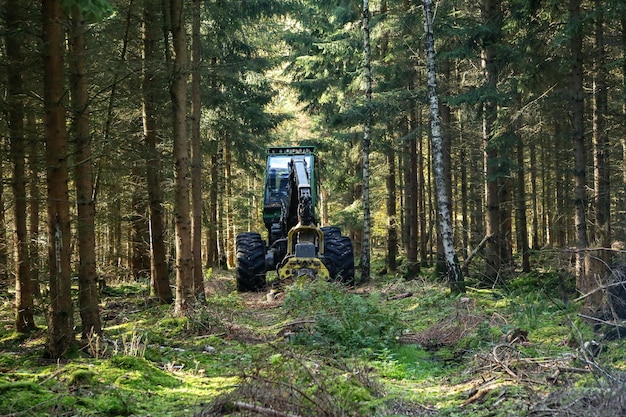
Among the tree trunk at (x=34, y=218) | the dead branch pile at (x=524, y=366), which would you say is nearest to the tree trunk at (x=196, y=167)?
the tree trunk at (x=34, y=218)

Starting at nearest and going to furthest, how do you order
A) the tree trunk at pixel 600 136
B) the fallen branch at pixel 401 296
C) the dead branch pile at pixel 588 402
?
the dead branch pile at pixel 588 402 → the tree trunk at pixel 600 136 → the fallen branch at pixel 401 296

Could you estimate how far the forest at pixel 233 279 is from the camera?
17.1 ft

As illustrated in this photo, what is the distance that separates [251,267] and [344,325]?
7113mm

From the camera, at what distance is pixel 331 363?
6430 mm

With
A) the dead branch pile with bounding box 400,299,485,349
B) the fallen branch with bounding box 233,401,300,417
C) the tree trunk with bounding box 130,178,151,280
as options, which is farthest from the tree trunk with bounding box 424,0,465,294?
the fallen branch with bounding box 233,401,300,417

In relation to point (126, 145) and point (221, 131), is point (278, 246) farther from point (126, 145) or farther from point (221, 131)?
point (221, 131)

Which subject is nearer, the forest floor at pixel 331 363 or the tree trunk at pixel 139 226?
the forest floor at pixel 331 363

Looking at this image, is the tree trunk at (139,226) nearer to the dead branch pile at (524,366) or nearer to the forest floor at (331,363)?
the forest floor at (331,363)

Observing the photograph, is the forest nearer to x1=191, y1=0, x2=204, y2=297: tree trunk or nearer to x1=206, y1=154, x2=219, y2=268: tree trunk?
x1=191, y1=0, x2=204, y2=297: tree trunk

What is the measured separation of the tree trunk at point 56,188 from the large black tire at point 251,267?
8324 millimetres

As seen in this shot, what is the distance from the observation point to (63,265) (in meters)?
7.12

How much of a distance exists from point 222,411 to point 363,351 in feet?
12.2

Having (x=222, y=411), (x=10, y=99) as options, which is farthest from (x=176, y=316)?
(x=222, y=411)

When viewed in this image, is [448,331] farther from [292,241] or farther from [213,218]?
[213,218]
